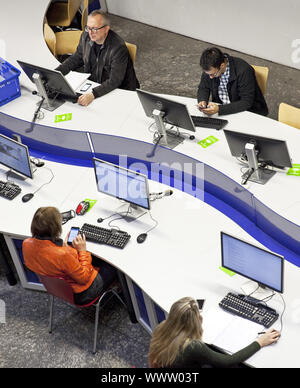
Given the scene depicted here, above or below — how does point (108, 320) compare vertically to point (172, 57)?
below

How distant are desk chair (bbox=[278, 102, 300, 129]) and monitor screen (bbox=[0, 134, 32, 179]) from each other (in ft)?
6.78

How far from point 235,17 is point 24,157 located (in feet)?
11.9

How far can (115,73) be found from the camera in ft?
16.9

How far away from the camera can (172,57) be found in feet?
23.8

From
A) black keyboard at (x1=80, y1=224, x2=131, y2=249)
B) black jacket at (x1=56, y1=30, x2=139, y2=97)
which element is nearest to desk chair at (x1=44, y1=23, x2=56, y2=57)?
black jacket at (x1=56, y1=30, x2=139, y2=97)

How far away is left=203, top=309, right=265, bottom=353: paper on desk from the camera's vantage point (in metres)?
3.18

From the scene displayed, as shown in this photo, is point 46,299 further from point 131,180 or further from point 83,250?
point 131,180

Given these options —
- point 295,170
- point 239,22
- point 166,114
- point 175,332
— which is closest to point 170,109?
point 166,114

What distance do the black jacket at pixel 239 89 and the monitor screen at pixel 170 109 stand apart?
1.52 ft

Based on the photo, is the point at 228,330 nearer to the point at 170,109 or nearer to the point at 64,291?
the point at 64,291

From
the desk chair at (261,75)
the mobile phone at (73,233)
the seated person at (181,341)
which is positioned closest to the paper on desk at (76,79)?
the desk chair at (261,75)

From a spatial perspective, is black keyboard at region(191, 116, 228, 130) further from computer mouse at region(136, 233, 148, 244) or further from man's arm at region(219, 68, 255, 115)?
computer mouse at region(136, 233, 148, 244)
